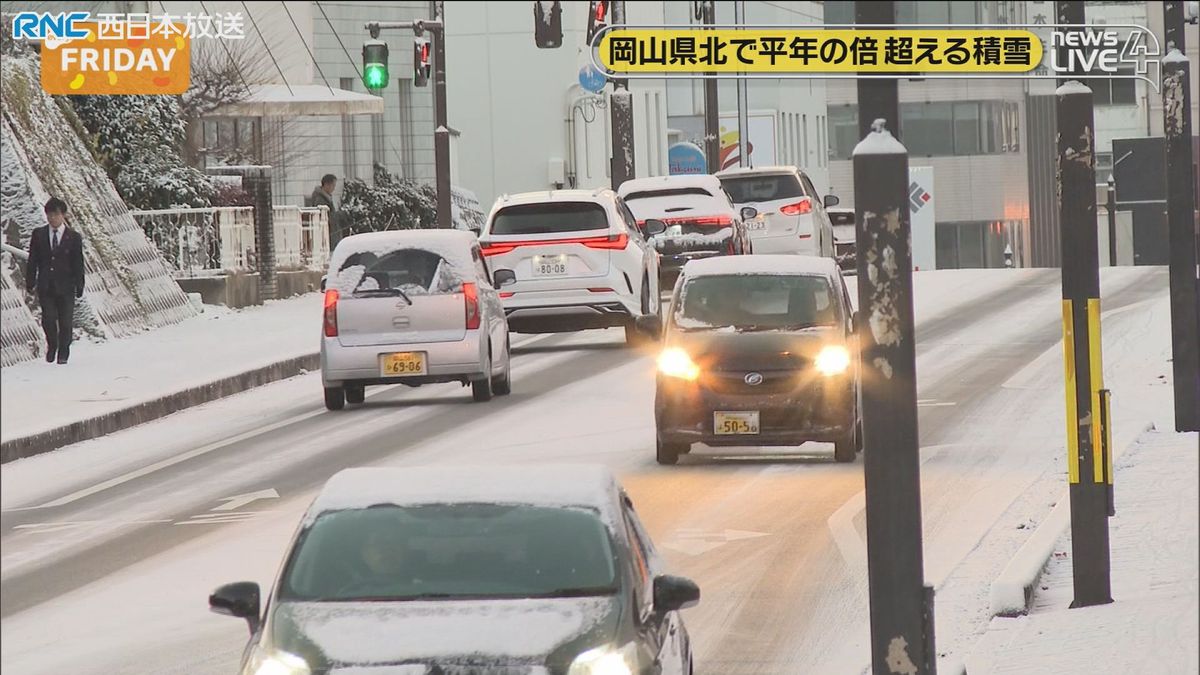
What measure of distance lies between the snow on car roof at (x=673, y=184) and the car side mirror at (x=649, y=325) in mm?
5192

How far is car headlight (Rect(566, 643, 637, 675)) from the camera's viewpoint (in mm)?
7801

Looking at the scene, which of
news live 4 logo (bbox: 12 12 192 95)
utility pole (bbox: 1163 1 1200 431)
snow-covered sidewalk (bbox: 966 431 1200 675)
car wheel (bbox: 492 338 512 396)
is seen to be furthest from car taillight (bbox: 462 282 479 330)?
news live 4 logo (bbox: 12 12 192 95)

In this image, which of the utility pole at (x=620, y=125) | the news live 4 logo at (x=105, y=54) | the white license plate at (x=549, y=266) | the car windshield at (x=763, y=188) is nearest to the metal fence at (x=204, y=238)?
the news live 4 logo at (x=105, y=54)

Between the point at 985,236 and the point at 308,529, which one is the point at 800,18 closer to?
the point at 985,236

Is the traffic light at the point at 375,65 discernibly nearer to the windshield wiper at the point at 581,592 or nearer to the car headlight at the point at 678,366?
the car headlight at the point at 678,366

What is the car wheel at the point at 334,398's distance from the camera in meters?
23.7

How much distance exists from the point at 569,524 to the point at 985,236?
93501mm

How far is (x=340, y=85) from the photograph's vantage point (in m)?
61.3

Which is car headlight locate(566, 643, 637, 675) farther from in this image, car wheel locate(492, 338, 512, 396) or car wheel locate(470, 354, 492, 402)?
car wheel locate(492, 338, 512, 396)

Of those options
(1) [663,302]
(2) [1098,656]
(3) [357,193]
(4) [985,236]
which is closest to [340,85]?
(3) [357,193]

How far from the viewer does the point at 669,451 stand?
1862 centimetres

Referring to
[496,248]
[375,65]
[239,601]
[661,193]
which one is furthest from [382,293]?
[239,601]

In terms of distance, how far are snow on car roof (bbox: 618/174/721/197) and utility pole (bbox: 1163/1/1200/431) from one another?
49.1ft

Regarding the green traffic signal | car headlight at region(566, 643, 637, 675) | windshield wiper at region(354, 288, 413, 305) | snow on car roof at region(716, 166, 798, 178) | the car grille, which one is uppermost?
the green traffic signal
